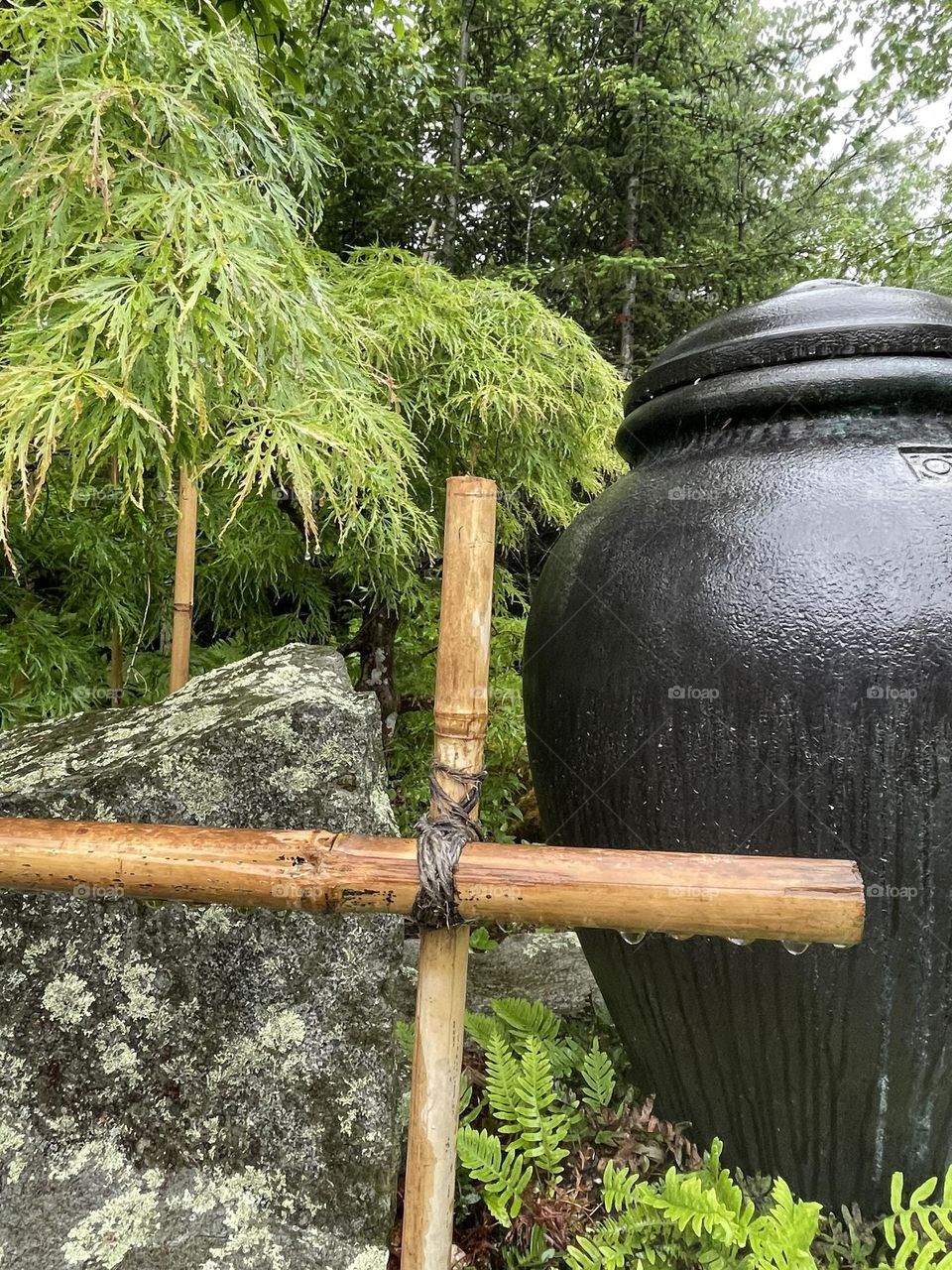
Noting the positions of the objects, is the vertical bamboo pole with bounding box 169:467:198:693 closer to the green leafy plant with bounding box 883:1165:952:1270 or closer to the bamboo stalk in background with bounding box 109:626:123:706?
the bamboo stalk in background with bounding box 109:626:123:706

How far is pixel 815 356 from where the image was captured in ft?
5.14

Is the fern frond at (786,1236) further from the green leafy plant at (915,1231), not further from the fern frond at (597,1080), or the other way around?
the fern frond at (597,1080)

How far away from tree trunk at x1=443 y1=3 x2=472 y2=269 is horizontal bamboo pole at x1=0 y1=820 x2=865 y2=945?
14.6ft

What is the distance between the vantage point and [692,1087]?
1.65 meters

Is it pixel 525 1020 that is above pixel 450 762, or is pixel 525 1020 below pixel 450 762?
below

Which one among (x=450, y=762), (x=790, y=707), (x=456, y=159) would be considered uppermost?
(x=456, y=159)

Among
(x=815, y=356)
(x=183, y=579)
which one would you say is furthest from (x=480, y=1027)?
(x=815, y=356)

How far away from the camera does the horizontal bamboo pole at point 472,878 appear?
3.54 ft

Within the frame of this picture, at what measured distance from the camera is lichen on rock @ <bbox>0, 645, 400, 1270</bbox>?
1574 millimetres

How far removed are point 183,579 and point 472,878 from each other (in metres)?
1.52

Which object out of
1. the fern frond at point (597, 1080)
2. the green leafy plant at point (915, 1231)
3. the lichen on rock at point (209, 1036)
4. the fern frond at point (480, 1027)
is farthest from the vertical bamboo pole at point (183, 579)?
the green leafy plant at point (915, 1231)

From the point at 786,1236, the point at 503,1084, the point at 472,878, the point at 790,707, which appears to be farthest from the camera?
the point at 503,1084

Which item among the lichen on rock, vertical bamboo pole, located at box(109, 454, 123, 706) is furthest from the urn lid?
vertical bamboo pole, located at box(109, 454, 123, 706)

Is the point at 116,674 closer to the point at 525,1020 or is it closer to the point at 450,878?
the point at 525,1020
